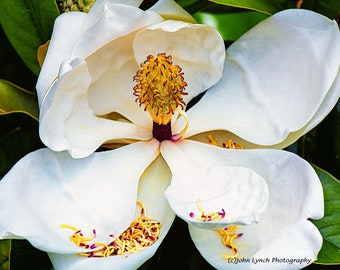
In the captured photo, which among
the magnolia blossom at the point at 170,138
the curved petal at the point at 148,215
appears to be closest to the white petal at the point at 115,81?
the magnolia blossom at the point at 170,138

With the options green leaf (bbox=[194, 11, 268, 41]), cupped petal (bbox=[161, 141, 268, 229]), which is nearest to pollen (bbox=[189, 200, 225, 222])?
cupped petal (bbox=[161, 141, 268, 229])

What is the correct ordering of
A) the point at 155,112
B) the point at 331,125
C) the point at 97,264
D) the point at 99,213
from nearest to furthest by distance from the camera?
the point at 97,264
the point at 99,213
the point at 155,112
the point at 331,125

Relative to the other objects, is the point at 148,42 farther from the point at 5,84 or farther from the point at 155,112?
the point at 5,84

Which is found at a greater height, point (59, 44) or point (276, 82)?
point (59, 44)

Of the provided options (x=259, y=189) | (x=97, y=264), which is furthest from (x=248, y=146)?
(x=97, y=264)

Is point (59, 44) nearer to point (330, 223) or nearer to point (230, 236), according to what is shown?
point (230, 236)

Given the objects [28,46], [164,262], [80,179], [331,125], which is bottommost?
[164,262]

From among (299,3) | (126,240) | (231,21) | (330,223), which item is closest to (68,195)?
(126,240)

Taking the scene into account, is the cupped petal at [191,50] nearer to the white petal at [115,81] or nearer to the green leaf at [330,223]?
the white petal at [115,81]
